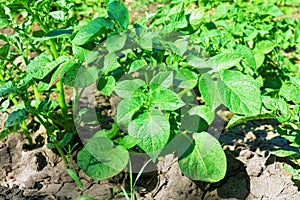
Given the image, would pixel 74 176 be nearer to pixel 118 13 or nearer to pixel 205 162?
pixel 205 162

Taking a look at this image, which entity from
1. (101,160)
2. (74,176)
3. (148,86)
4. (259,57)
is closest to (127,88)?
(148,86)

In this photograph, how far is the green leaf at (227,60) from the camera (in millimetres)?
1790

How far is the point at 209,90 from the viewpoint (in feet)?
5.74

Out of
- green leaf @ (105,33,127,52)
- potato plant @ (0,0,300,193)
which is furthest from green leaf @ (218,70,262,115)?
green leaf @ (105,33,127,52)

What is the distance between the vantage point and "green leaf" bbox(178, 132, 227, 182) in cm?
181

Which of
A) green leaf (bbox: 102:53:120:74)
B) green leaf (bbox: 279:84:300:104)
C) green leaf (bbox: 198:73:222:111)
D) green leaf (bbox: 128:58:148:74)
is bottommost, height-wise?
green leaf (bbox: 279:84:300:104)

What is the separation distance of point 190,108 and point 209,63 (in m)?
0.25

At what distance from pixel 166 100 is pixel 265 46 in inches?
35.0

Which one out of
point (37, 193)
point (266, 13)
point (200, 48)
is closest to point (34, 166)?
point (37, 193)

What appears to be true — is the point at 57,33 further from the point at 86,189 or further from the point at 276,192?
the point at 276,192

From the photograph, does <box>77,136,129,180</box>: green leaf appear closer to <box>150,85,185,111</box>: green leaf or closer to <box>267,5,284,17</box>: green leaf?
<box>150,85,185,111</box>: green leaf

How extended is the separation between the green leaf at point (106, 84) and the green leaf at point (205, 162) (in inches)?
13.7

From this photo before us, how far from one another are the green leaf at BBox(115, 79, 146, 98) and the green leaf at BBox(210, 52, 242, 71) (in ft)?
0.93

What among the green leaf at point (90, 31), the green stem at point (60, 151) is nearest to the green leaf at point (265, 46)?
the green leaf at point (90, 31)
